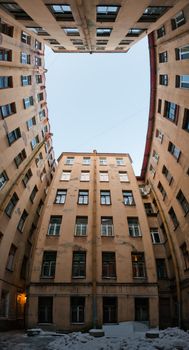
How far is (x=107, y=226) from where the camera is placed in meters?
24.1

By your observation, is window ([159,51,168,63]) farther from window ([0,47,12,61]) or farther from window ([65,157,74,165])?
window ([65,157,74,165])

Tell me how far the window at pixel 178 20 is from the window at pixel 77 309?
68.0 feet

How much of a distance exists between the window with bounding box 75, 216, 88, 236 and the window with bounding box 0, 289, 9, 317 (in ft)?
23.3

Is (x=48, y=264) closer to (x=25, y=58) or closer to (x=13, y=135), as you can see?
(x=13, y=135)

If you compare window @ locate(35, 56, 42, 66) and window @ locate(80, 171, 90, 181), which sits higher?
window @ locate(35, 56, 42, 66)

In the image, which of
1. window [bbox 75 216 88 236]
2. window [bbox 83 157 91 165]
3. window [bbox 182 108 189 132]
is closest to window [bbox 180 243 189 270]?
window [bbox 75 216 88 236]

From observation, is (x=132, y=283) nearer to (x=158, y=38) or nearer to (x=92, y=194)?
(x=92, y=194)

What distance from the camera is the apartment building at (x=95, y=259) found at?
64.5ft

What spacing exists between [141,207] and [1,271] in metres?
13.3

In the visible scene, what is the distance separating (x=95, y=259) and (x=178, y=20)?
1847 centimetres

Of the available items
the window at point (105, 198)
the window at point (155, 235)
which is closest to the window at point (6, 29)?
the window at point (105, 198)

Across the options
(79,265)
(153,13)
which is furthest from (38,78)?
(79,265)

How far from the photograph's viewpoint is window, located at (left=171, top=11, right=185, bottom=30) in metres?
17.9

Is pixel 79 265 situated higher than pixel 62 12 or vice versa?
pixel 62 12
